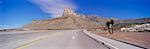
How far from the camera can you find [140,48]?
43.0 feet

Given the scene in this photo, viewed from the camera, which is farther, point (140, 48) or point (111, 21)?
point (111, 21)

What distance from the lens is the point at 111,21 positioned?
49.4 m

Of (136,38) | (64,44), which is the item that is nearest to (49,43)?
(64,44)

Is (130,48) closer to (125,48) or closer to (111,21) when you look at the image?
(125,48)

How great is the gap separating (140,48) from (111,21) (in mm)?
36667

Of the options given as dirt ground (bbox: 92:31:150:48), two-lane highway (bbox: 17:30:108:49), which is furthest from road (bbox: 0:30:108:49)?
dirt ground (bbox: 92:31:150:48)

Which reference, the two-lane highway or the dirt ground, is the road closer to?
the two-lane highway

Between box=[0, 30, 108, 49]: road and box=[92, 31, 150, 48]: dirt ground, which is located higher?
box=[0, 30, 108, 49]: road

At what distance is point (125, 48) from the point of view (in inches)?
519

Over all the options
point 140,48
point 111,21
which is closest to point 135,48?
point 140,48

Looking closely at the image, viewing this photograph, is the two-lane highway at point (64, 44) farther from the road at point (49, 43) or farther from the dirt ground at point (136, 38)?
the dirt ground at point (136, 38)

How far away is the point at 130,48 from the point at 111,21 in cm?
3669

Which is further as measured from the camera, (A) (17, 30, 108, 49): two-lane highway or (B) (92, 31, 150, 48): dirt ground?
(B) (92, 31, 150, 48): dirt ground

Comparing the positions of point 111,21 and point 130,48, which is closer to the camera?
point 130,48
